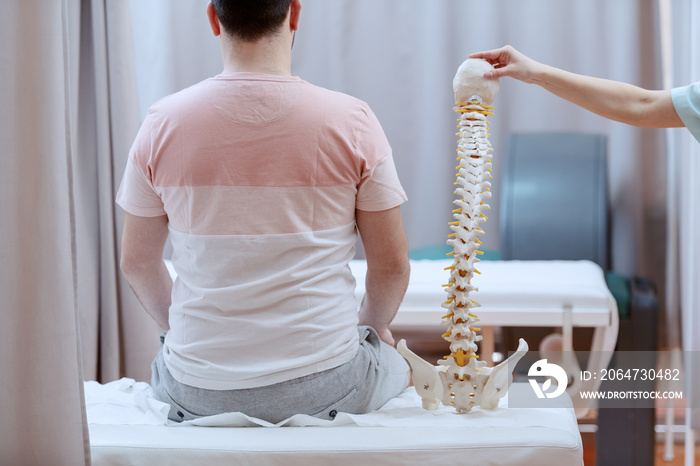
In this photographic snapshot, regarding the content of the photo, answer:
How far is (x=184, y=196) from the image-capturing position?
1.22 m

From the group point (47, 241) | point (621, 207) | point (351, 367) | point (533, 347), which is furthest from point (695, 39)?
point (47, 241)

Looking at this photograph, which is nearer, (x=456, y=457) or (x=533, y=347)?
(x=456, y=457)

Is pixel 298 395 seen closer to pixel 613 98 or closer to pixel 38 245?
pixel 38 245

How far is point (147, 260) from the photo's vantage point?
140cm

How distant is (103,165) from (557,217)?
1557 mm

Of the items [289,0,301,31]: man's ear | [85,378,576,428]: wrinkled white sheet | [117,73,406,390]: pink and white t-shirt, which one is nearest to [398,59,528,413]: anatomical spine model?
[85,378,576,428]: wrinkled white sheet

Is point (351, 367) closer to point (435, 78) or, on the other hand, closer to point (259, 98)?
point (259, 98)

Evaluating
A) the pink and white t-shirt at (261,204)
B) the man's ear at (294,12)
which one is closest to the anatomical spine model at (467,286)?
the pink and white t-shirt at (261,204)

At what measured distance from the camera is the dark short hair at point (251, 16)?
120cm

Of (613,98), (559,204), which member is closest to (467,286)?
(613,98)

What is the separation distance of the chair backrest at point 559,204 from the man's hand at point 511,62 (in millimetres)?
1428

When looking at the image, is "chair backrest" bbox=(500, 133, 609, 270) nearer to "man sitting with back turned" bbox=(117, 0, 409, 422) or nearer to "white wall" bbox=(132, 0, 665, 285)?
"white wall" bbox=(132, 0, 665, 285)

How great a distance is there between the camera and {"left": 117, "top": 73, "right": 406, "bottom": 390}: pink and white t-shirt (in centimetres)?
119

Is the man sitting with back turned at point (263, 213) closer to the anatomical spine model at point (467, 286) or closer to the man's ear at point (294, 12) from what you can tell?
the man's ear at point (294, 12)
